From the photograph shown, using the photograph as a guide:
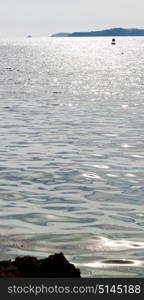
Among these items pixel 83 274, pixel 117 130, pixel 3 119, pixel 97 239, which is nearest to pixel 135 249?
pixel 97 239

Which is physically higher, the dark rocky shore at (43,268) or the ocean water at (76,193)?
the dark rocky shore at (43,268)

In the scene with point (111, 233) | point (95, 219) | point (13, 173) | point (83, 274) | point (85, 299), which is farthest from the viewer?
point (13, 173)

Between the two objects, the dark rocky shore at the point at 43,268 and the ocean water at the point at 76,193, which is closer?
the dark rocky shore at the point at 43,268

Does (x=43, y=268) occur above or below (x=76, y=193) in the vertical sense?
above

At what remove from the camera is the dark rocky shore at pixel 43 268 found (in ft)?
35.3

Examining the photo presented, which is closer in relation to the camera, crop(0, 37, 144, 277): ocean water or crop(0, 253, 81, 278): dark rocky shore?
crop(0, 253, 81, 278): dark rocky shore

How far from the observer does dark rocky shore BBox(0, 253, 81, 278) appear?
1075 centimetres

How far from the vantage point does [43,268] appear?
10922 millimetres

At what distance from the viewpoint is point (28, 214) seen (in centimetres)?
1938

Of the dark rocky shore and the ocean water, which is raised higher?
the dark rocky shore

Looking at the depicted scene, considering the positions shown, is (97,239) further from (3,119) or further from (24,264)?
(3,119)

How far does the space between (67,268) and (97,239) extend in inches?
239

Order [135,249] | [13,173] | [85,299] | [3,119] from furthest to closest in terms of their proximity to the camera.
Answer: [3,119] < [13,173] < [135,249] < [85,299]

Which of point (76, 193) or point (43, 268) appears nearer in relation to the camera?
point (43, 268)
